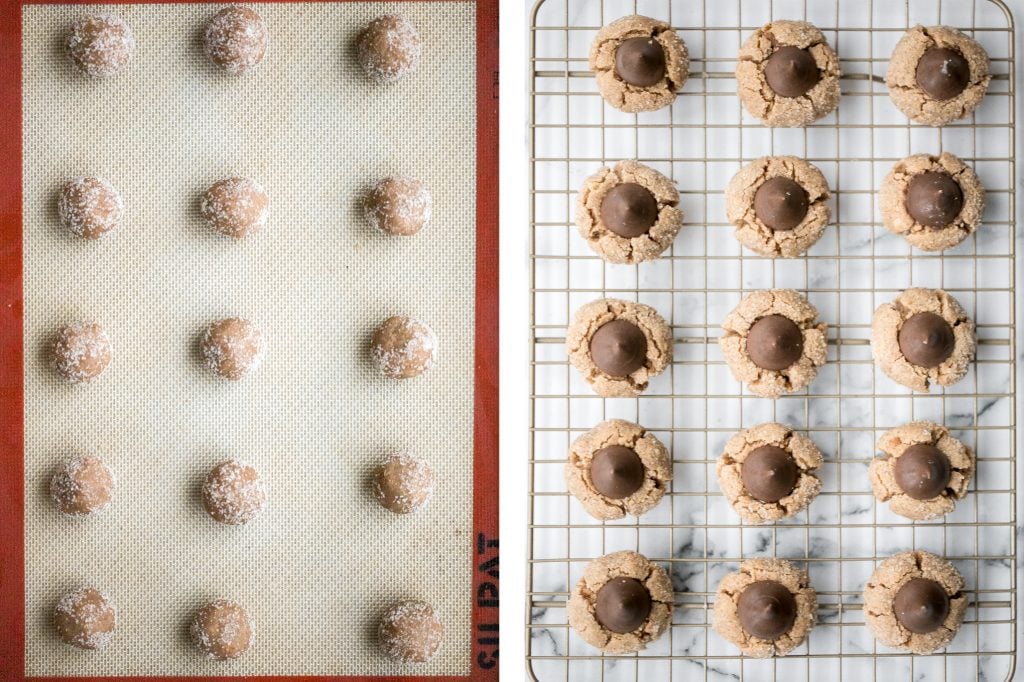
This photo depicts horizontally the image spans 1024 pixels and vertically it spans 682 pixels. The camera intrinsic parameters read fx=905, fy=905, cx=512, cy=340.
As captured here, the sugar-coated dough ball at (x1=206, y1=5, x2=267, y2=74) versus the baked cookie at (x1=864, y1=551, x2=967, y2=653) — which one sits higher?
the sugar-coated dough ball at (x1=206, y1=5, x2=267, y2=74)

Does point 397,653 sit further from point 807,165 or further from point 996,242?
point 996,242

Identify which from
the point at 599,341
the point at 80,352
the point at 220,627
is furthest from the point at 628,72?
the point at 220,627

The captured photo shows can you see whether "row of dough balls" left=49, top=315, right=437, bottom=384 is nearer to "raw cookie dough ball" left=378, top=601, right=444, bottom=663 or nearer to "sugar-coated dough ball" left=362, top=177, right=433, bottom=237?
"sugar-coated dough ball" left=362, top=177, right=433, bottom=237

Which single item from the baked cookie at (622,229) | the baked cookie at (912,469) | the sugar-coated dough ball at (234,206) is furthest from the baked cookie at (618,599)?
the sugar-coated dough ball at (234,206)

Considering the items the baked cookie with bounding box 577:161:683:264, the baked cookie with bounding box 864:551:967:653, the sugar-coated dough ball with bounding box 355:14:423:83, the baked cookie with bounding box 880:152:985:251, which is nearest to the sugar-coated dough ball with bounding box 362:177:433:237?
the sugar-coated dough ball with bounding box 355:14:423:83

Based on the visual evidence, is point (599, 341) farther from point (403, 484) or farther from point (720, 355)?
point (403, 484)

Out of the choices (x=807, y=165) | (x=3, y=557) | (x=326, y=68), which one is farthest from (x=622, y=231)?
(x=3, y=557)
